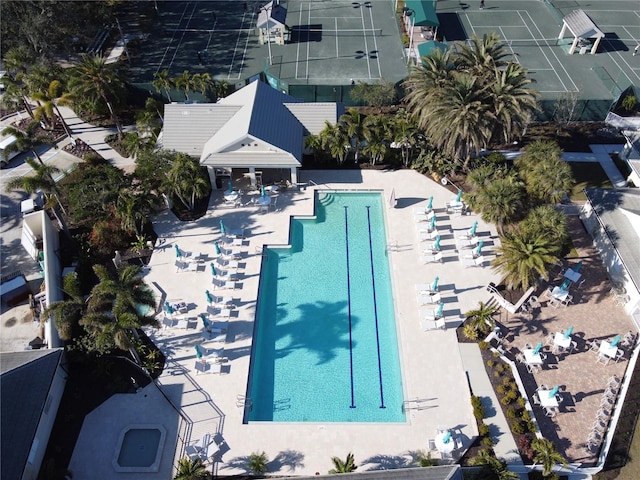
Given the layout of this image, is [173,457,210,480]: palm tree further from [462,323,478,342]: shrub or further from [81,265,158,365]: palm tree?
[462,323,478,342]: shrub

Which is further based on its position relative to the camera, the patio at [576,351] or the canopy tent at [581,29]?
the canopy tent at [581,29]

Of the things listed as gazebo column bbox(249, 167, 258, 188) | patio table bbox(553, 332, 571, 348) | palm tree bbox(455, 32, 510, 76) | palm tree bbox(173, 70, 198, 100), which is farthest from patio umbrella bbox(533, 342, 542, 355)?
palm tree bbox(173, 70, 198, 100)

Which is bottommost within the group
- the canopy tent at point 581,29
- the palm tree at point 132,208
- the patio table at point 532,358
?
the patio table at point 532,358

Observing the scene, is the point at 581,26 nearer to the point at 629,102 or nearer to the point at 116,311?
the point at 629,102

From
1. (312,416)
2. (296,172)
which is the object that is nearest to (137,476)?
(312,416)

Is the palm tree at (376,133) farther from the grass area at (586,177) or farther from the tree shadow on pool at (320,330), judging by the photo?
the grass area at (586,177)

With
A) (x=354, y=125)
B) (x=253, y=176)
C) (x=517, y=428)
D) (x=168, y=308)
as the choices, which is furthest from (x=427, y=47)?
(x=517, y=428)

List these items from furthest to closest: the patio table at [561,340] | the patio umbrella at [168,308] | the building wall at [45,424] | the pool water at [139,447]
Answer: the patio umbrella at [168,308] → the patio table at [561,340] → the pool water at [139,447] → the building wall at [45,424]

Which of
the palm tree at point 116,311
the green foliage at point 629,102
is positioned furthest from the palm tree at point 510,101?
the palm tree at point 116,311
